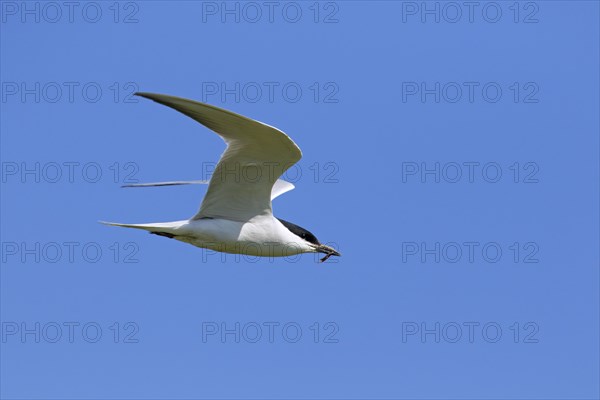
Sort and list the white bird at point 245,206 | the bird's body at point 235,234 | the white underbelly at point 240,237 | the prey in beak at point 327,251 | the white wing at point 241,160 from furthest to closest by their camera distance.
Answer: the prey in beak at point 327,251 < the white underbelly at point 240,237 < the bird's body at point 235,234 < the white bird at point 245,206 < the white wing at point 241,160

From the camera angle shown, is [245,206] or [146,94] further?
[245,206]

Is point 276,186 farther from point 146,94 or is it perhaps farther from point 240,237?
point 146,94

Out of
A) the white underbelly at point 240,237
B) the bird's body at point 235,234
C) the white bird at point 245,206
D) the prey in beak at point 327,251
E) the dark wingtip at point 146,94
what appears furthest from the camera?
the prey in beak at point 327,251

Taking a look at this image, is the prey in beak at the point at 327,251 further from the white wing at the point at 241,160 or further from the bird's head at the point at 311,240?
the white wing at the point at 241,160

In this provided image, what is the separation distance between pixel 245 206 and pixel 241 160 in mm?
950

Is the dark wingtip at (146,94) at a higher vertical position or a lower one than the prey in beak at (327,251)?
higher

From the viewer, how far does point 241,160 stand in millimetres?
9672

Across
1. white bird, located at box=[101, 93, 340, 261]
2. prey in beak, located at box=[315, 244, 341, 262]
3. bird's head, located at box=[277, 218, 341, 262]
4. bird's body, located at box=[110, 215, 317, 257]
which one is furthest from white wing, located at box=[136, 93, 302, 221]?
prey in beak, located at box=[315, 244, 341, 262]

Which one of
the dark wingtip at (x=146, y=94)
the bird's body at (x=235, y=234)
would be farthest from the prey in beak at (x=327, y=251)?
the dark wingtip at (x=146, y=94)

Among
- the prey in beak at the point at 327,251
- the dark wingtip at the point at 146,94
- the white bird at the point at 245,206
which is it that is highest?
the dark wingtip at the point at 146,94

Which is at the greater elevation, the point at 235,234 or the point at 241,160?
the point at 241,160

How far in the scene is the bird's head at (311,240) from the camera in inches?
437

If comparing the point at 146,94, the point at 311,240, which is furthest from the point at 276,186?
the point at 146,94

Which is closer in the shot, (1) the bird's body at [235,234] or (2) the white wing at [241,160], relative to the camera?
(2) the white wing at [241,160]
